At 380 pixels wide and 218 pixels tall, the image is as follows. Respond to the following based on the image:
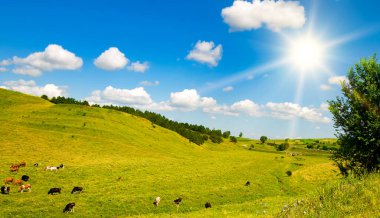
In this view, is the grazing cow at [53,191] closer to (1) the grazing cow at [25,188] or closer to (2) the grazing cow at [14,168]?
(1) the grazing cow at [25,188]

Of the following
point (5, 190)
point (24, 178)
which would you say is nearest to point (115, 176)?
point (24, 178)

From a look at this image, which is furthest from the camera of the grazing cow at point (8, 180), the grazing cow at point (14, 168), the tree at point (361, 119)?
the grazing cow at point (14, 168)

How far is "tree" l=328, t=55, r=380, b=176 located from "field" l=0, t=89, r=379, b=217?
4530 millimetres

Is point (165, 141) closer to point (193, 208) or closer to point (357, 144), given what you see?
point (193, 208)

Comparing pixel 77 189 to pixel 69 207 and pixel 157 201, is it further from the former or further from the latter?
pixel 157 201

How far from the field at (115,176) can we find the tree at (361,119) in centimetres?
453

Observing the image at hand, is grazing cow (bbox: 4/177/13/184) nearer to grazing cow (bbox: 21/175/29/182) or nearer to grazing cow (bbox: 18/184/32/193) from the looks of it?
grazing cow (bbox: 21/175/29/182)

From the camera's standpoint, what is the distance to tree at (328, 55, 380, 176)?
29125mm

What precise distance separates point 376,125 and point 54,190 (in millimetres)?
35399

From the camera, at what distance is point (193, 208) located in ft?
114

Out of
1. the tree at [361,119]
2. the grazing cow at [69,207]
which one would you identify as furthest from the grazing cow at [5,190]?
the tree at [361,119]

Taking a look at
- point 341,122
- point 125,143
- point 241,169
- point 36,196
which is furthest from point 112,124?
Result: point 341,122

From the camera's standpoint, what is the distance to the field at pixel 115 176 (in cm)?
3178

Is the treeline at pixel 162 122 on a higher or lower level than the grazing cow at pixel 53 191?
higher
